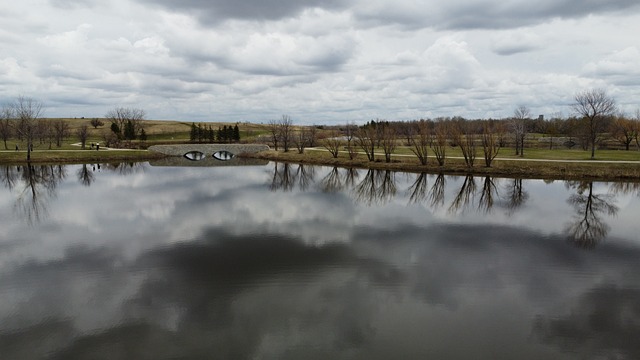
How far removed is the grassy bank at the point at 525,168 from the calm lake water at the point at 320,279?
460 inches

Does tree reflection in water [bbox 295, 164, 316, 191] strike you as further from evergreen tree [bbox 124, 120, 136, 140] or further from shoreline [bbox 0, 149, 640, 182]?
evergreen tree [bbox 124, 120, 136, 140]

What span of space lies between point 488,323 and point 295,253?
928 cm

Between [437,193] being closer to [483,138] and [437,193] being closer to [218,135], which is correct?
[483,138]

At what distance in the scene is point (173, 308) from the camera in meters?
13.7

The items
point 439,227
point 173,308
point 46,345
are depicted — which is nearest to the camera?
point 46,345

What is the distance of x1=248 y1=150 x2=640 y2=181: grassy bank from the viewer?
139 ft

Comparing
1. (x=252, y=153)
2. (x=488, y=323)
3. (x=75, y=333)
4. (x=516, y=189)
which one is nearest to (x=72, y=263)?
(x=75, y=333)

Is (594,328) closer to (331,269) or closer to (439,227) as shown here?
(331,269)

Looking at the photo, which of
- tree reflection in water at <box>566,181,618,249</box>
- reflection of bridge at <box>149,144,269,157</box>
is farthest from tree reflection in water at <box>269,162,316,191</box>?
tree reflection in water at <box>566,181,618,249</box>

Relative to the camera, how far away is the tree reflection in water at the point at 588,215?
22.3 meters

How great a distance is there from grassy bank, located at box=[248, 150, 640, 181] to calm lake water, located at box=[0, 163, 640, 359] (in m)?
11.7

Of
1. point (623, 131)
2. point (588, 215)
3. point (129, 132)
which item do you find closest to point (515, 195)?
point (588, 215)

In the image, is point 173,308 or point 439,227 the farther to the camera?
point 439,227

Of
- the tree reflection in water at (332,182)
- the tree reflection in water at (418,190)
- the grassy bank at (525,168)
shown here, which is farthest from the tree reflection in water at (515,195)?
the tree reflection in water at (332,182)
